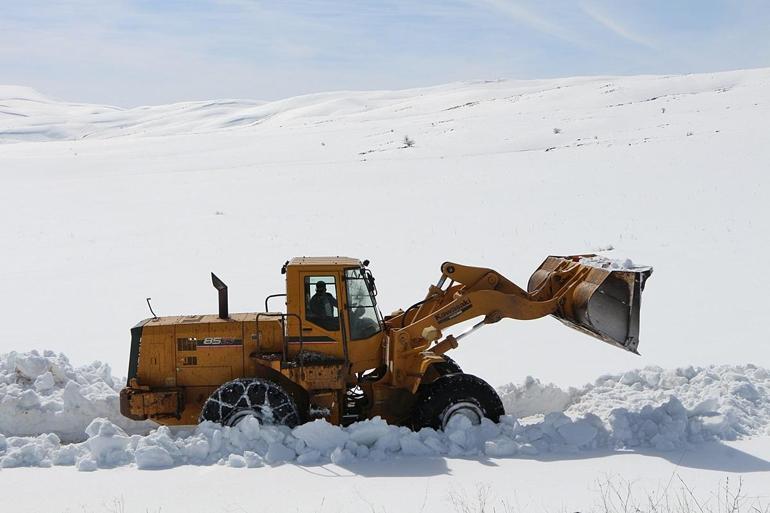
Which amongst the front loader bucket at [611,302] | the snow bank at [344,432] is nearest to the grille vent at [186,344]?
the snow bank at [344,432]

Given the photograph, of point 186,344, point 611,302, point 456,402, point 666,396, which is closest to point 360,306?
point 456,402

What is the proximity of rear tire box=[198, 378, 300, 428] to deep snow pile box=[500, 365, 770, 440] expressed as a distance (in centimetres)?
291

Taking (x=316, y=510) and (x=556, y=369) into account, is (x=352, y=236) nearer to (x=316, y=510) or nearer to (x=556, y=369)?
(x=556, y=369)

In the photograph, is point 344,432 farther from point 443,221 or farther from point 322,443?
point 443,221

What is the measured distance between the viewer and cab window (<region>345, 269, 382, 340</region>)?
867cm

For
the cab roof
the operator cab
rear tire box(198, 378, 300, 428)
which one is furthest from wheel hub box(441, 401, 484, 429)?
the cab roof

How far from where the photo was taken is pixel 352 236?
69.5 ft

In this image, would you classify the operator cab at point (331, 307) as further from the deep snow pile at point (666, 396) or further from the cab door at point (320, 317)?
the deep snow pile at point (666, 396)

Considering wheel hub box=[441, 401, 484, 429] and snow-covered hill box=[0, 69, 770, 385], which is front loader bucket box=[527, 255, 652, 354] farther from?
snow-covered hill box=[0, 69, 770, 385]

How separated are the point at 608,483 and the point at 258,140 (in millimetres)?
49256

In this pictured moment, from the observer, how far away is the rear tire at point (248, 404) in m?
8.29

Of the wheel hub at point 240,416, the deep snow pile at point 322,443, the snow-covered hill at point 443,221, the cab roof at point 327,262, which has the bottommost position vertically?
the deep snow pile at point 322,443

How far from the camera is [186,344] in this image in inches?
347

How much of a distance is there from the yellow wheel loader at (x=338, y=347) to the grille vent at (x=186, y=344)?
0.03 ft
